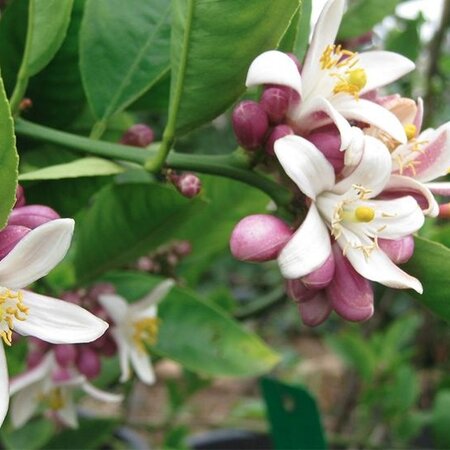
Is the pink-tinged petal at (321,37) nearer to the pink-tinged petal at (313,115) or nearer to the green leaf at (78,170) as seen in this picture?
the pink-tinged petal at (313,115)

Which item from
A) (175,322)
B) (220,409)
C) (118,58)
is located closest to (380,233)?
(118,58)

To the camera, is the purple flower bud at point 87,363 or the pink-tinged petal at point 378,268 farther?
the purple flower bud at point 87,363

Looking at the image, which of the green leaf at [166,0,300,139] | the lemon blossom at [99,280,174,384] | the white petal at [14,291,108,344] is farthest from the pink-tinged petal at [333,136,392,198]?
the lemon blossom at [99,280,174,384]

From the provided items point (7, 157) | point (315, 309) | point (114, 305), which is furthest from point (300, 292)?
point (114, 305)

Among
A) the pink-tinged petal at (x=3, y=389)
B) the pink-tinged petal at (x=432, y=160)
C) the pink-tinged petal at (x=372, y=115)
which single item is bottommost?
Result: the pink-tinged petal at (x=3, y=389)

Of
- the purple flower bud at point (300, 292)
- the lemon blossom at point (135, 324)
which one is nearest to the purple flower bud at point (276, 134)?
the purple flower bud at point (300, 292)

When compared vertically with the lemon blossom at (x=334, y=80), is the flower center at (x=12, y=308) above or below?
below
